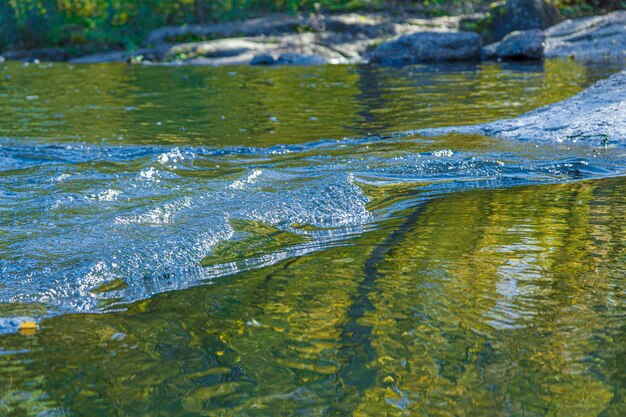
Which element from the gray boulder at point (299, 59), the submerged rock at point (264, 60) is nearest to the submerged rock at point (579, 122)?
the gray boulder at point (299, 59)

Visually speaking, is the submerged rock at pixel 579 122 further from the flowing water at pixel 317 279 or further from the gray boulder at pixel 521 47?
the gray boulder at pixel 521 47

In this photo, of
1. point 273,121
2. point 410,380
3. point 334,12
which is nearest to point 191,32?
point 334,12

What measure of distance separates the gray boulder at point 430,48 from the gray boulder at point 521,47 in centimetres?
54

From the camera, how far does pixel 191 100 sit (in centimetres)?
1161

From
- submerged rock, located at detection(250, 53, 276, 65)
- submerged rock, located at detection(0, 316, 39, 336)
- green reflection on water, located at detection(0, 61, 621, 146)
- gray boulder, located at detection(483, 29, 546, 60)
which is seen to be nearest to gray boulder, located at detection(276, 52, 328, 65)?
submerged rock, located at detection(250, 53, 276, 65)

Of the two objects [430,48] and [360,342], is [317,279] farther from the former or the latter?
[430,48]

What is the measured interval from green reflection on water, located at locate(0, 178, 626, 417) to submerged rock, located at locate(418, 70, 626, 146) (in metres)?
2.71

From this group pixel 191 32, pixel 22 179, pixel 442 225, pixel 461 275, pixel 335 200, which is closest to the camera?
pixel 461 275

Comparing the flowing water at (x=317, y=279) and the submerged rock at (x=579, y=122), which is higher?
the flowing water at (x=317, y=279)

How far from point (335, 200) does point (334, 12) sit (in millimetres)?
22483

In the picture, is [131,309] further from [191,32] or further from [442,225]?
[191,32]

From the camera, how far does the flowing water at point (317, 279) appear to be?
219cm

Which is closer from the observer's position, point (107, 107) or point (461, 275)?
point (461, 275)

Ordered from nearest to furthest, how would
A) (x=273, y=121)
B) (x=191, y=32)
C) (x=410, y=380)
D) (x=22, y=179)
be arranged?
(x=410, y=380) → (x=22, y=179) → (x=273, y=121) → (x=191, y=32)
